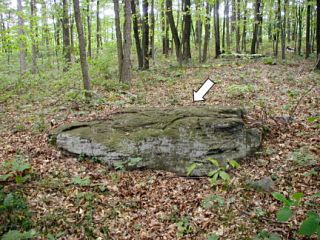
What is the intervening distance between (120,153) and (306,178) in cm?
414

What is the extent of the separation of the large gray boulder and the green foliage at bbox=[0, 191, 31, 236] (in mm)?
2079

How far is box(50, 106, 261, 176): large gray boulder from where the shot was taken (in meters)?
6.53

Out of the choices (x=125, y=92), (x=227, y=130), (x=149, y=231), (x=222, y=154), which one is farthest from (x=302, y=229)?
(x=125, y=92)

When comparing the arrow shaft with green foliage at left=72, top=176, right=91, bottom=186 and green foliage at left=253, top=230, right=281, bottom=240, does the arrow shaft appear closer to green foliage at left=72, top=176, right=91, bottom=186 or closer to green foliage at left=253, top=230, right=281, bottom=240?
green foliage at left=72, top=176, right=91, bottom=186

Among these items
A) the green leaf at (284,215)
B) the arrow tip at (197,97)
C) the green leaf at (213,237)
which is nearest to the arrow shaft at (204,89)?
the arrow tip at (197,97)

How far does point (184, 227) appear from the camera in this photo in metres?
4.82

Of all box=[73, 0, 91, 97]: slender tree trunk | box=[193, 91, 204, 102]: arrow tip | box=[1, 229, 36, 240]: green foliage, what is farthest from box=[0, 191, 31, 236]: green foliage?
box=[193, 91, 204, 102]: arrow tip

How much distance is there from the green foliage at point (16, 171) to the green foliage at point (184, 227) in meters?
3.32

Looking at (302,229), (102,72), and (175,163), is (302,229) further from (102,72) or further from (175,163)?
(102,72)

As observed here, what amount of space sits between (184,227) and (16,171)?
374 cm

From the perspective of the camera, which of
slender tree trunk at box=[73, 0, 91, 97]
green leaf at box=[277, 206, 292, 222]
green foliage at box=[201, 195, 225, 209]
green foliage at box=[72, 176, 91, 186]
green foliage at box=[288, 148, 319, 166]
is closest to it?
green leaf at box=[277, 206, 292, 222]

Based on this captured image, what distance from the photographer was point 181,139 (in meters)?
6.78

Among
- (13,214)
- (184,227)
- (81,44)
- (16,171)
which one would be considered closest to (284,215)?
(184,227)

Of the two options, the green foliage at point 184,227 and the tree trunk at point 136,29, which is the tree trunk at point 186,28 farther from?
the green foliage at point 184,227
